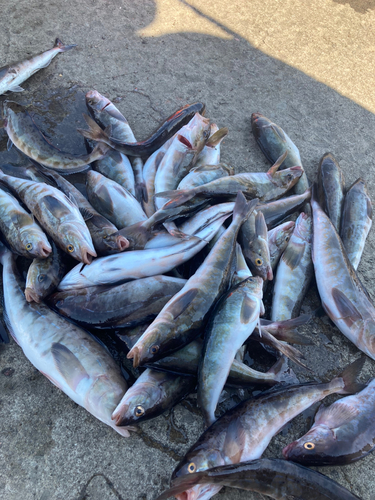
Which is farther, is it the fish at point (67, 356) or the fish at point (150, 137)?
the fish at point (150, 137)

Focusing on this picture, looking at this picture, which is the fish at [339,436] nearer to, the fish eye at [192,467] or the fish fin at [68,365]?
the fish eye at [192,467]

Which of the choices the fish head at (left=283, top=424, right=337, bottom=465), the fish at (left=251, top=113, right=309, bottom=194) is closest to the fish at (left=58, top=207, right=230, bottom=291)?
the fish head at (left=283, top=424, right=337, bottom=465)

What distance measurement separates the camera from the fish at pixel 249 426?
2209 mm

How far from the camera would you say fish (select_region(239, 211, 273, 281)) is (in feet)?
10.0

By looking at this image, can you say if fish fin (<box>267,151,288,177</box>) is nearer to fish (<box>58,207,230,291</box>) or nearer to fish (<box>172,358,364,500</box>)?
fish (<box>58,207,230,291</box>)

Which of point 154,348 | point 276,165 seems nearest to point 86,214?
point 154,348

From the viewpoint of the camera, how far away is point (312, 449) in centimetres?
236

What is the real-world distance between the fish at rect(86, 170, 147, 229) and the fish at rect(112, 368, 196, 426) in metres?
1.39

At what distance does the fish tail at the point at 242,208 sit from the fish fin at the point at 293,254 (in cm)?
58

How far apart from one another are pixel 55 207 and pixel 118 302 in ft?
3.43

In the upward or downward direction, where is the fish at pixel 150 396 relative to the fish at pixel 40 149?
downward

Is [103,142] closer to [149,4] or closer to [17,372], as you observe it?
[17,372]

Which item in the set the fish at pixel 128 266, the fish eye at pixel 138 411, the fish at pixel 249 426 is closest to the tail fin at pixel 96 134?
the fish at pixel 128 266

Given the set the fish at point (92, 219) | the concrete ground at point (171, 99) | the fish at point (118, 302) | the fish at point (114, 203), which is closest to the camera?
the concrete ground at point (171, 99)
